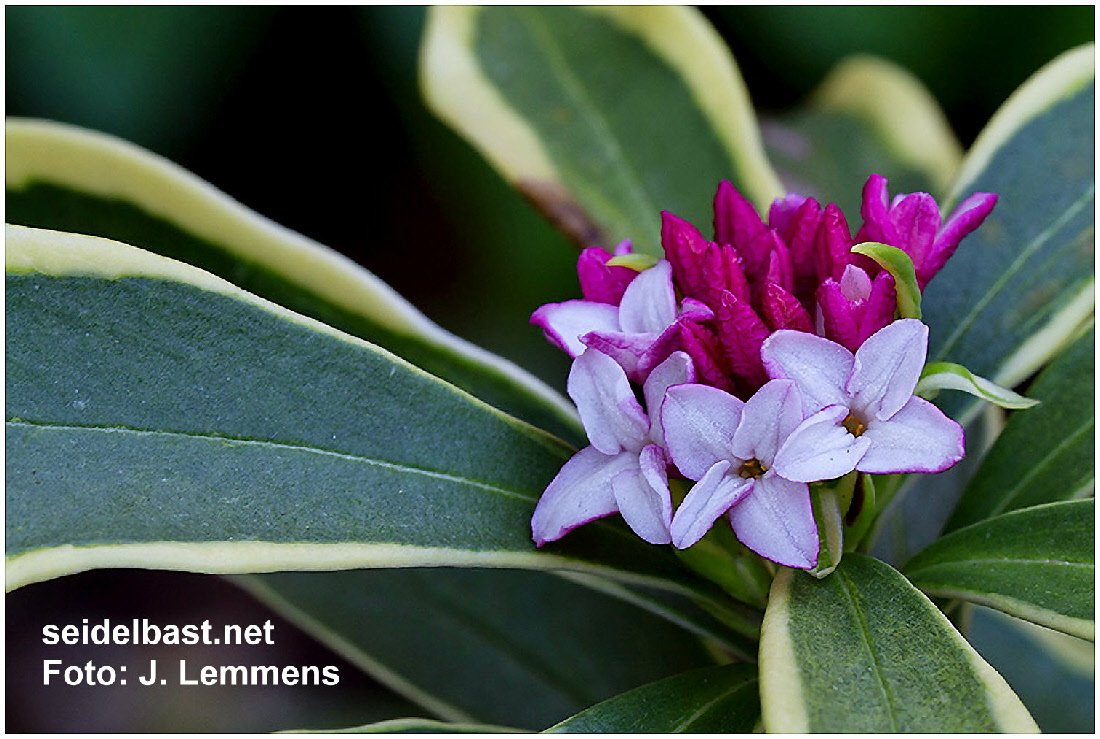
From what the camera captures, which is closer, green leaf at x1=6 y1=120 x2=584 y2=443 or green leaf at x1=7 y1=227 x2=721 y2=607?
green leaf at x1=7 y1=227 x2=721 y2=607

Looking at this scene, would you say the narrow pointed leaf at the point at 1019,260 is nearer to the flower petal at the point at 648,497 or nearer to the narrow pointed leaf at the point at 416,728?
the flower petal at the point at 648,497

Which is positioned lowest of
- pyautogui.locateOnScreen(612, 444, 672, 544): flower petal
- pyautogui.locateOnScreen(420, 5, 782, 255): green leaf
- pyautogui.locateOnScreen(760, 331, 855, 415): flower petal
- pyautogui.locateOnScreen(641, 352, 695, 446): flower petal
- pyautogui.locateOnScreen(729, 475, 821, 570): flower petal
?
pyautogui.locateOnScreen(729, 475, 821, 570): flower petal

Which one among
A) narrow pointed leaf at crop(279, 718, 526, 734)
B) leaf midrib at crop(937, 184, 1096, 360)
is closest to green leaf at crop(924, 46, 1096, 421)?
leaf midrib at crop(937, 184, 1096, 360)

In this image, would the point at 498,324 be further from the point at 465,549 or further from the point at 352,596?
the point at 465,549

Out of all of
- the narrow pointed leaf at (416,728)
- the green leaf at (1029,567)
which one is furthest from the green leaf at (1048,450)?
the narrow pointed leaf at (416,728)

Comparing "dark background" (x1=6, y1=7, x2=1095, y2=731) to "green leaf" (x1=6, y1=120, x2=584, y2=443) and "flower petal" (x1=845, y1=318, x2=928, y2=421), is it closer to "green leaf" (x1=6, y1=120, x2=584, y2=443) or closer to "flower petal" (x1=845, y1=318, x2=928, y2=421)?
"green leaf" (x1=6, y1=120, x2=584, y2=443)

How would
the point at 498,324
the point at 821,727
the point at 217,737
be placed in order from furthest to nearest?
the point at 498,324 < the point at 217,737 < the point at 821,727

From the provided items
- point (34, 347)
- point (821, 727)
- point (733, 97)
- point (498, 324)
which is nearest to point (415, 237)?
point (498, 324)
